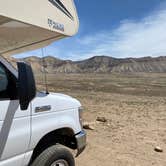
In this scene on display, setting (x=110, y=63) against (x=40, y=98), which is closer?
(x=40, y=98)

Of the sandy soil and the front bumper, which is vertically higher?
the front bumper

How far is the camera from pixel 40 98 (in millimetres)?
3492

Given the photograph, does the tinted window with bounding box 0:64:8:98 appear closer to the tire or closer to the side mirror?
the side mirror

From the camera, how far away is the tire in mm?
3664

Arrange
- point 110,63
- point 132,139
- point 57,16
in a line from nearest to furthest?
point 57,16, point 132,139, point 110,63

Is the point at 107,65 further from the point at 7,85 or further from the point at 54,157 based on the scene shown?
the point at 7,85

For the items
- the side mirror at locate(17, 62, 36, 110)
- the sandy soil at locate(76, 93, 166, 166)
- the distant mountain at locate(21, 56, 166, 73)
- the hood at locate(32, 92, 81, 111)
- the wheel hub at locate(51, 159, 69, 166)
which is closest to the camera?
the side mirror at locate(17, 62, 36, 110)

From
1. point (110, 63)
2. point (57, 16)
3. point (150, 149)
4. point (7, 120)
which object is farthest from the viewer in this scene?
point (110, 63)

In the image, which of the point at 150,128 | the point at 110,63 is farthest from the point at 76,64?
the point at 150,128

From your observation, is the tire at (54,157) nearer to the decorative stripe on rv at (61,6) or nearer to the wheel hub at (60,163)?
the wheel hub at (60,163)

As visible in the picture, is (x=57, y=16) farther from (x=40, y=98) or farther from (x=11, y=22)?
(x=40, y=98)

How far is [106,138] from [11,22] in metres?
5.43

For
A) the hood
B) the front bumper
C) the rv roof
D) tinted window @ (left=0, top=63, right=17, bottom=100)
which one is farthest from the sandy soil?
tinted window @ (left=0, top=63, right=17, bottom=100)

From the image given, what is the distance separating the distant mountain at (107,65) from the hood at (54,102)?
154 metres
